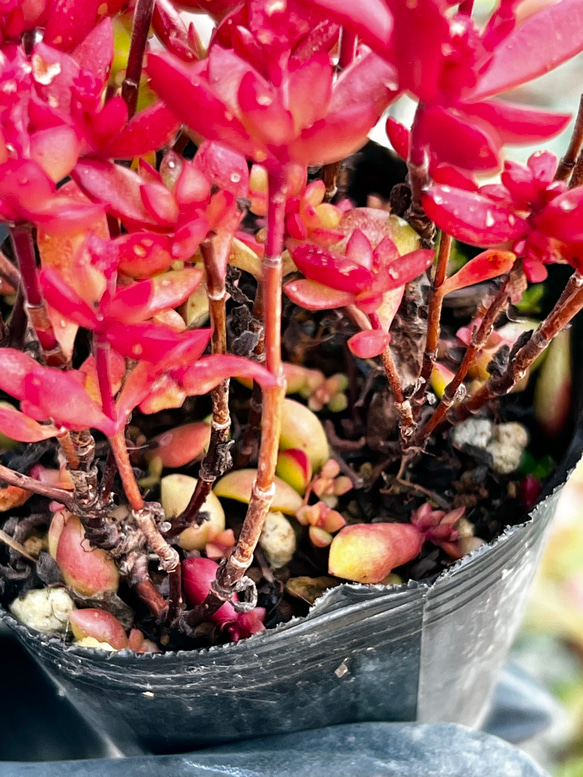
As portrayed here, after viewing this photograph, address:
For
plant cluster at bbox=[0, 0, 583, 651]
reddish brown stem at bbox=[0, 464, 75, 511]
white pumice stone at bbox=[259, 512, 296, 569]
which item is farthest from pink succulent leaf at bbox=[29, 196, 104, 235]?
white pumice stone at bbox=[259, 512, 296, 569]

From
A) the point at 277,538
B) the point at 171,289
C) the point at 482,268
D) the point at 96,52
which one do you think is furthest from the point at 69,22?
the point at 277,538

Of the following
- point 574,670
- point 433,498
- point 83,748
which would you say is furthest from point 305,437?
point 574,670

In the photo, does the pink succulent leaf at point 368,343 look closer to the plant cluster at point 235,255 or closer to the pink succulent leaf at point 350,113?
the plant cluster at point 235,255

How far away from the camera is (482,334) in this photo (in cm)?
41

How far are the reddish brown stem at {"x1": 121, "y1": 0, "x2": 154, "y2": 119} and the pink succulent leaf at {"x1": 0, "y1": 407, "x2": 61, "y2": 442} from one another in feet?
0.57

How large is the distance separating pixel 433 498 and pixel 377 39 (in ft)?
1.39

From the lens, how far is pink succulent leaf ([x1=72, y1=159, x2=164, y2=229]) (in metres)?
0.28

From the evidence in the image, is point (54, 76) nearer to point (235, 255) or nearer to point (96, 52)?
point (96, 52)

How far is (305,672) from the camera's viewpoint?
460 mm

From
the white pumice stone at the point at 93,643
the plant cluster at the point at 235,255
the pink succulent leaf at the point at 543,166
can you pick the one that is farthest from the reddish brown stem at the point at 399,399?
the white pumice stone at the point at 93,643

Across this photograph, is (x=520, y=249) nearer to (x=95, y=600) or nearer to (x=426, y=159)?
(x=426, y=159)

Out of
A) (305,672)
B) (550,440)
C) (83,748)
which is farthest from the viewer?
(83,748)

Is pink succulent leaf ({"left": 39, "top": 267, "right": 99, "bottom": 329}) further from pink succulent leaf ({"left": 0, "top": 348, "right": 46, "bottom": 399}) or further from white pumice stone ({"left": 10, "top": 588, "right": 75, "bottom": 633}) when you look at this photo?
white pumice stone ({"left": 10, "top": 588, "right": 75, "bottom": 633})

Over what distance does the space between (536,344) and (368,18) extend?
230 mm
